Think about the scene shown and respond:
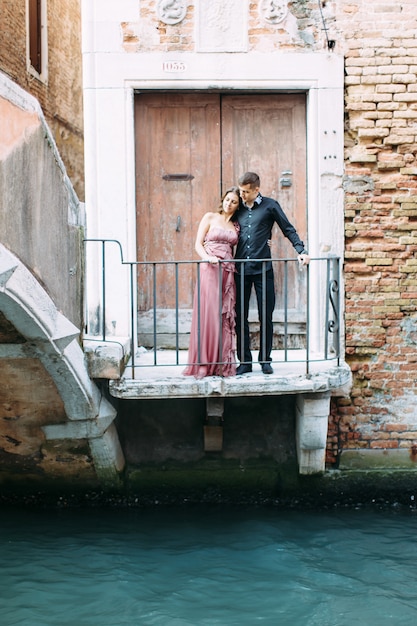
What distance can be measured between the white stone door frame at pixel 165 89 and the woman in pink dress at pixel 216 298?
0.85 meters

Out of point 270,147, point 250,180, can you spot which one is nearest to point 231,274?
point 250,180

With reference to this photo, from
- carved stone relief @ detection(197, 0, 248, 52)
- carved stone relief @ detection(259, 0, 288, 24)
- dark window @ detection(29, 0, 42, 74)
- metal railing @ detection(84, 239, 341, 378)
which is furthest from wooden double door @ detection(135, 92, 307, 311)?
dark window @ detection(29, 0, 42, 74)

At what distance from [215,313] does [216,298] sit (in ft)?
0.37

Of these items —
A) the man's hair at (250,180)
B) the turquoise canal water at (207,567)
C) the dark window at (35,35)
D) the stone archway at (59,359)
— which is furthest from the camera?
the dark window at (35,35)

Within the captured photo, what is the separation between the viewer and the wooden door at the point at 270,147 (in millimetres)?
7281

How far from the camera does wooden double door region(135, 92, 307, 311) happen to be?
7262mm

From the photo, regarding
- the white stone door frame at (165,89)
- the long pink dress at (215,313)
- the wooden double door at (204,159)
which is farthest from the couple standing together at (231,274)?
the wooden double door at (204,159)

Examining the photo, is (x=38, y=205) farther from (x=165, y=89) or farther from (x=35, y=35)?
(x=35, y=35)

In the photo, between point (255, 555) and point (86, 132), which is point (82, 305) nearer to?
point (86, 132)

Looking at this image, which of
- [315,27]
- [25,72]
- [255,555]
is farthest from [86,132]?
[25,72]

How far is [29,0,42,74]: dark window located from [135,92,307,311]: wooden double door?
19.9 ft

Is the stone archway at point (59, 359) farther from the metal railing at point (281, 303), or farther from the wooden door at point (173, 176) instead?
the wooden door at point (173, 176)

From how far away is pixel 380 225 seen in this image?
7027 millimetres

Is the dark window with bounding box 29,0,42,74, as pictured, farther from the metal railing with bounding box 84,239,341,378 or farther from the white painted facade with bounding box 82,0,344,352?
the metal railing with bounding box 84,239,341,378
